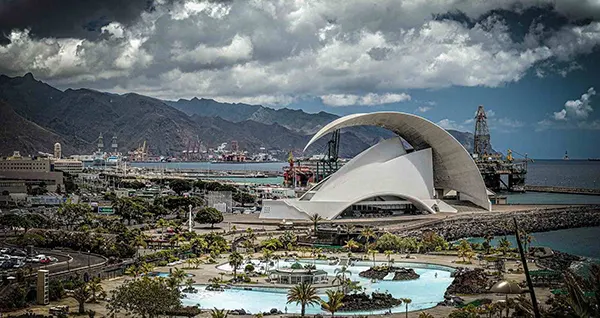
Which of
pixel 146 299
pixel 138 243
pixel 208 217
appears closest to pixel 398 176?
pixel 208 217

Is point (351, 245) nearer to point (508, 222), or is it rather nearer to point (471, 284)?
point (471, 284)

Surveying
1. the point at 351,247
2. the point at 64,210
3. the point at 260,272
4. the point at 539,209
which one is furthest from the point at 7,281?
the point at 539,209

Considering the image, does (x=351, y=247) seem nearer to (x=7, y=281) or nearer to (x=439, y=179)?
(x=7, y=281)

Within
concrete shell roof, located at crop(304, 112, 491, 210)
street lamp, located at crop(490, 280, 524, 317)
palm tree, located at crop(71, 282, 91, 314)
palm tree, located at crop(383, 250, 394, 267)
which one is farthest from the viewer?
concrete shell roof, located at crop(304, 112, 491, 210)

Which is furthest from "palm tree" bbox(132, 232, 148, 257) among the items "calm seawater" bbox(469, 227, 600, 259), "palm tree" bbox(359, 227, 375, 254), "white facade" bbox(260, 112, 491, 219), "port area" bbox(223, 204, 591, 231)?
"calm seawater" bbox(469, 227, 600, 259)

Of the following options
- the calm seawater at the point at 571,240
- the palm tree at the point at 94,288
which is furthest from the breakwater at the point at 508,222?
the palm tree at the point at 94,288

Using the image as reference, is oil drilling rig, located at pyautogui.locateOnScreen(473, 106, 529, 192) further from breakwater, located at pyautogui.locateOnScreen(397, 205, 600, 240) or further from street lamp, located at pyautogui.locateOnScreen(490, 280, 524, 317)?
street lamp, located at pyautogui.locateOnScreen(490, 280, 524, 317)
